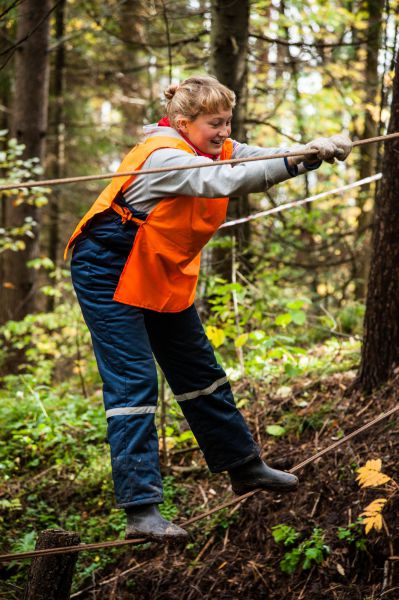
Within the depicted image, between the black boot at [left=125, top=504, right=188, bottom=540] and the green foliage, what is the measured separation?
3.75 ft

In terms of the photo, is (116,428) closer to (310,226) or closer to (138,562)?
(138,562)

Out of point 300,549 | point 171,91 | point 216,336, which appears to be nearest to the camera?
point 171,91

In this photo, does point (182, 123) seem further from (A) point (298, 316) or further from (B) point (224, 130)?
(A) point (298, 316)

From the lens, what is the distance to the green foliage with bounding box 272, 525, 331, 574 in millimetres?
3826

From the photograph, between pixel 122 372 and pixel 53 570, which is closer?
pixel 122 372

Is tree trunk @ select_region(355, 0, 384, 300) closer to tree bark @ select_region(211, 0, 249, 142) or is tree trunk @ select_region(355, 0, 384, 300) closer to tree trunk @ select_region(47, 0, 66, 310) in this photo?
tree bark @ select_region(211, 0, 249, 142)

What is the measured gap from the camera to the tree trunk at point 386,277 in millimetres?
4430

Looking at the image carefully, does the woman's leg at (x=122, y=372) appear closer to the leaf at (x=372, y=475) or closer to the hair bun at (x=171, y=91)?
the hair bun at (x=171, y=91)

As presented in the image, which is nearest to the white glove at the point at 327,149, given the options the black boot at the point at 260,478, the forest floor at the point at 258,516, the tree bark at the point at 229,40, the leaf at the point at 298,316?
the black boot at the point at 260,478

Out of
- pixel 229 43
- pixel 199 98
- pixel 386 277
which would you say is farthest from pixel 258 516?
pixel 229 43

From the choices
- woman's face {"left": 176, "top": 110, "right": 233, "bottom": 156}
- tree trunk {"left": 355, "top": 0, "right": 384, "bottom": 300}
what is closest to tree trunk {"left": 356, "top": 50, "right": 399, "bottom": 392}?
woman's face {"left": 176, "top": 110, "right": 233, "bottom": 156}

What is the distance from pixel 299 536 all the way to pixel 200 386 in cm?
127

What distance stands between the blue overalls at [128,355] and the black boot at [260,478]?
0.32 metres

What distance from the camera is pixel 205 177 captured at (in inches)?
111
